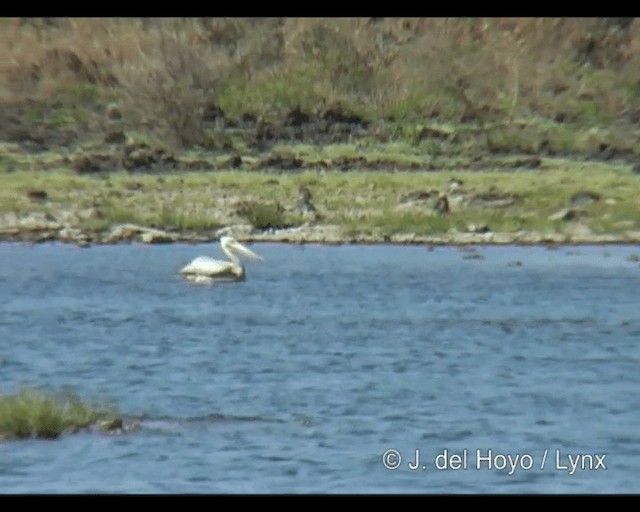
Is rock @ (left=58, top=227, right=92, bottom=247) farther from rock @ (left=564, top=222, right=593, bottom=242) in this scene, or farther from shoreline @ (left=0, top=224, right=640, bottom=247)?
rock @ (left=564, top=222, right=593, bottom=242)

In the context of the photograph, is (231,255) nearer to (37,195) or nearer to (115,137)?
(115,137)

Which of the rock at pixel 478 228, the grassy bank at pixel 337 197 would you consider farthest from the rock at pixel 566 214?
the rock at pixel 478 228

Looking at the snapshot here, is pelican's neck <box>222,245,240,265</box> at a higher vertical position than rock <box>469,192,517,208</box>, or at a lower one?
lower

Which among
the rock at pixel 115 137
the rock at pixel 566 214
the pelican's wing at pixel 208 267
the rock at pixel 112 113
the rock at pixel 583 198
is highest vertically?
the rock at pixel 112 113

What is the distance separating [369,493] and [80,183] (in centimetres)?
404

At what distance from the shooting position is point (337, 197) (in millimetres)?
11211

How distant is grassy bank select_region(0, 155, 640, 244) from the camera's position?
11078 millimetres

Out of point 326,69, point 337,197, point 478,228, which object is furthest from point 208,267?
point 478,228

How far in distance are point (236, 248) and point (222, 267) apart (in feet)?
0.56

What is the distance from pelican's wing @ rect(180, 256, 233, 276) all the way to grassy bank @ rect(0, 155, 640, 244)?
0.32 metres

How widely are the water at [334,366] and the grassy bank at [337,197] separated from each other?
0.21 meters

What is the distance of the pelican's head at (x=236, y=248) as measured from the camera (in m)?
11.1

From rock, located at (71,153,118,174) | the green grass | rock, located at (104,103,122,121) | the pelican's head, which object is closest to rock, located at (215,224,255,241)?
the pelican's head

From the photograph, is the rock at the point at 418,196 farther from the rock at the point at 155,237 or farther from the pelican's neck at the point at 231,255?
the rock at the point at 155,237
